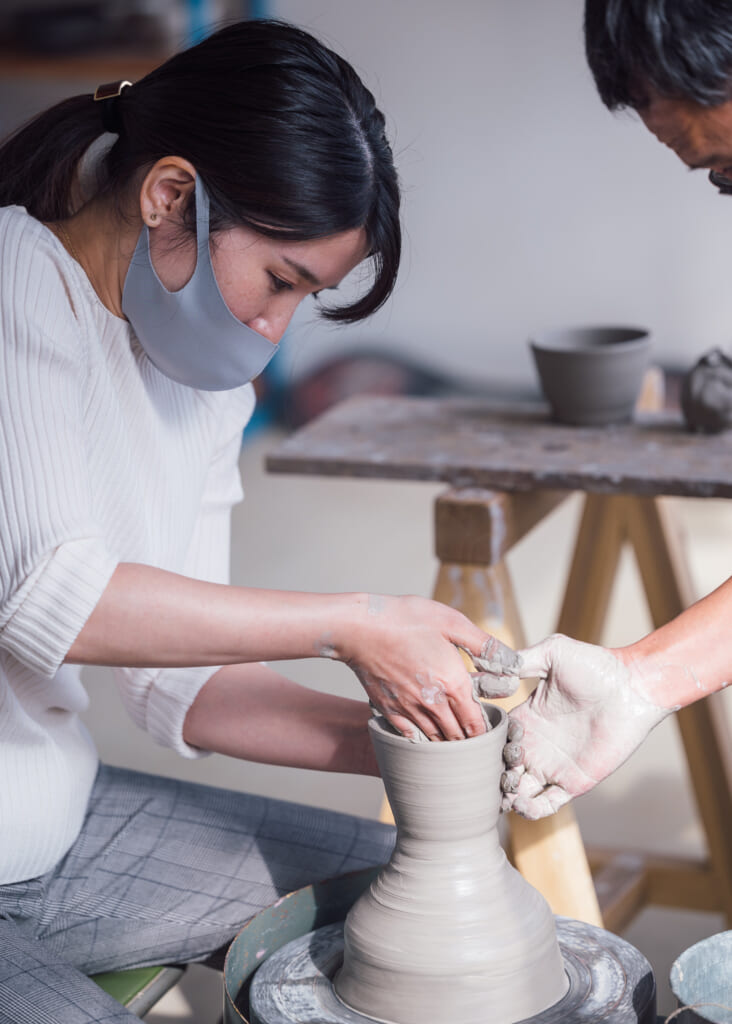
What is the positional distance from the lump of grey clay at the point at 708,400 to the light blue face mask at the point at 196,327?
1164mm

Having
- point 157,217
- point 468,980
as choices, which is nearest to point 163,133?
point 157,217

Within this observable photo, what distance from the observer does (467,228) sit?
19.0 feet

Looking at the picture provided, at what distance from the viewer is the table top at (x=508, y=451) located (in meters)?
2.02

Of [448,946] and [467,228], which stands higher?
[448,946]

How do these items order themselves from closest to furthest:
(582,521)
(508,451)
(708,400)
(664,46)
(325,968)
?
(664,46) → (325,968) → (508,451) → (708,400) → (582,521)

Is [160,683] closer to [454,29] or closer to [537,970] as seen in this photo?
[537,970]

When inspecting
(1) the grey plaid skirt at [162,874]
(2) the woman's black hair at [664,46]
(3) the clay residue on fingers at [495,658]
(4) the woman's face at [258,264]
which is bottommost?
(1) the grey plaid skirt at [162,874]

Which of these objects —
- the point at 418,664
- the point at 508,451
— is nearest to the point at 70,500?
the point at 418,664

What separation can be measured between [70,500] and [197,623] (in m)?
0.19

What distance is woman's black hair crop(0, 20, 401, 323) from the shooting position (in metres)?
1.27

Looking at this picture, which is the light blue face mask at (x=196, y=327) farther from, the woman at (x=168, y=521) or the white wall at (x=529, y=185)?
the white wall at (x=529, y=185)

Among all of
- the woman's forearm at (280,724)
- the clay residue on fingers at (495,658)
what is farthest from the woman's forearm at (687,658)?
the woman's forearm at (280,724)

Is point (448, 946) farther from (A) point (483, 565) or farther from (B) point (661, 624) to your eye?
(B) point (661, 624)

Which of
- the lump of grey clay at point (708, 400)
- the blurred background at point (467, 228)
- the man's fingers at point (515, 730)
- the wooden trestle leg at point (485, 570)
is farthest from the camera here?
the blurred background at point (467, 228)
